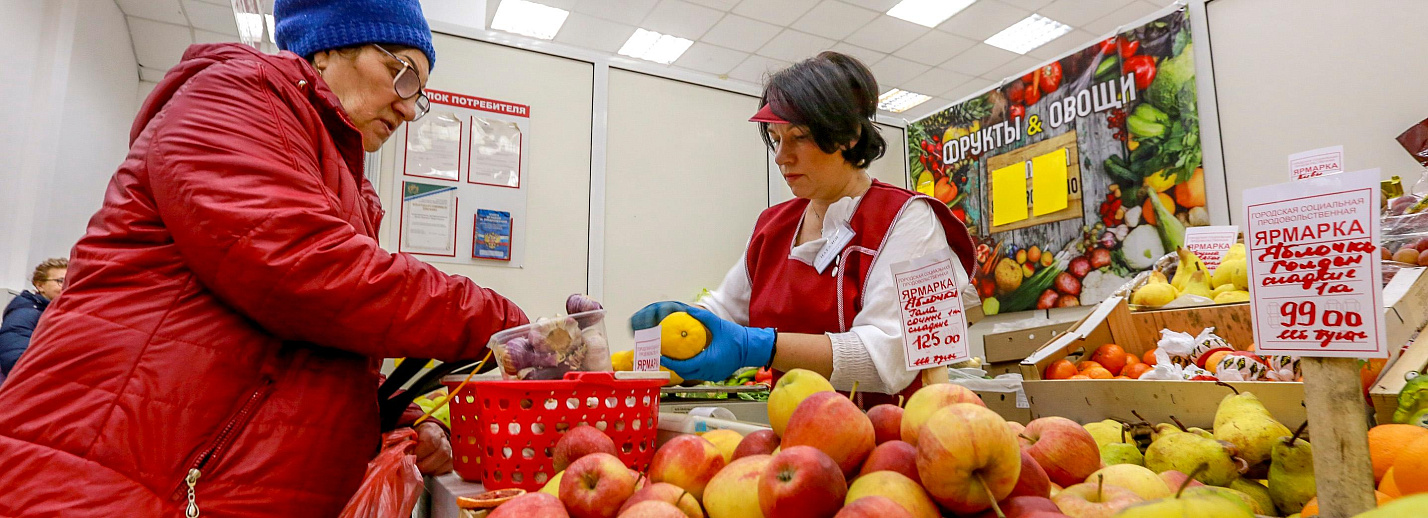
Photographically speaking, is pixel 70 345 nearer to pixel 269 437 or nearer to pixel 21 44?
pixel 269 437

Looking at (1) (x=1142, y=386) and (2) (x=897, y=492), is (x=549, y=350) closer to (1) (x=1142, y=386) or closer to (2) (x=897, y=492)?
(2) (x=897, y=492)

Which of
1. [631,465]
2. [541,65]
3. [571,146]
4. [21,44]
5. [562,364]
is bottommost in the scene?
[631,465]

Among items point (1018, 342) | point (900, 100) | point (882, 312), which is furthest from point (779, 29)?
point (882, 312)

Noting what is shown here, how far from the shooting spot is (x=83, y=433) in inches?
36.5

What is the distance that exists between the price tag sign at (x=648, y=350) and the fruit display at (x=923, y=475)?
0.34 m

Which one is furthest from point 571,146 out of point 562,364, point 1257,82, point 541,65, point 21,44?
point 21,44

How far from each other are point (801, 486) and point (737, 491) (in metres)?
0.09

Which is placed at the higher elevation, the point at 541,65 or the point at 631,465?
the point at 541,65

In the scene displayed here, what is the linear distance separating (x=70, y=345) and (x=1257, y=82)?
3.18 meters

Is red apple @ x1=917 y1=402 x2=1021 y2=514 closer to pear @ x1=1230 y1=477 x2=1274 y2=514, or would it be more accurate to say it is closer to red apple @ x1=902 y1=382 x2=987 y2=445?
red apple @ x1=902 y1=382 x2=987 y2=445

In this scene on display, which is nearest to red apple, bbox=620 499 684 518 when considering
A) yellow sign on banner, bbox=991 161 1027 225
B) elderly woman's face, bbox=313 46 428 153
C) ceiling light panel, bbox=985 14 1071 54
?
elderly woman's face, bbox=313 46 428 153

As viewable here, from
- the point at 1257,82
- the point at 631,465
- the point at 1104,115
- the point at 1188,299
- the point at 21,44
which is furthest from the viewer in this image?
the point at 21,44

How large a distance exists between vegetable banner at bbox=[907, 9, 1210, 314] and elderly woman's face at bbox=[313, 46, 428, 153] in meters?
2.31

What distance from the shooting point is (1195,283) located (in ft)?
7.27
